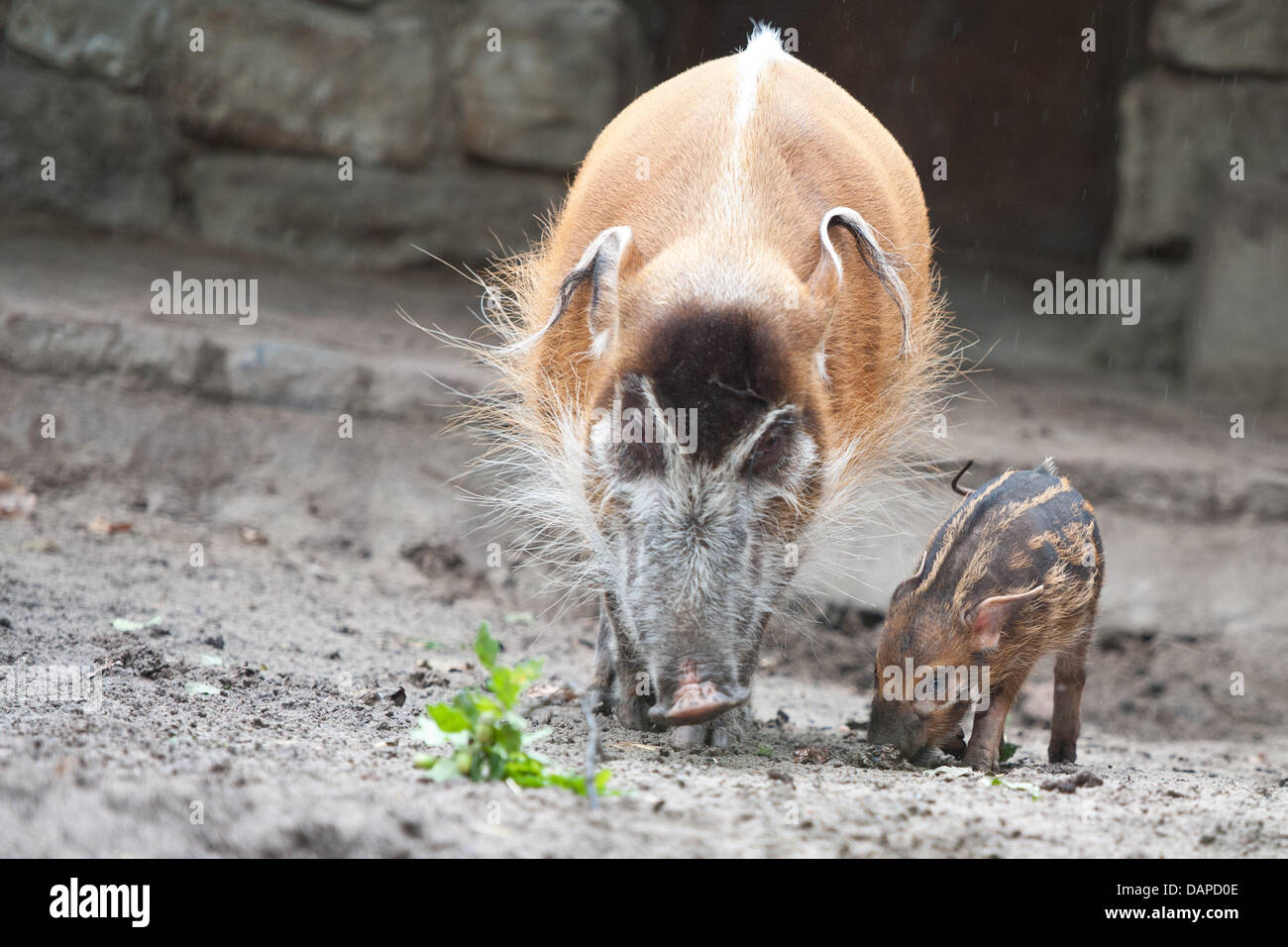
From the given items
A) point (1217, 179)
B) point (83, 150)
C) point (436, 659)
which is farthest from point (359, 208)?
point (1217, 179)

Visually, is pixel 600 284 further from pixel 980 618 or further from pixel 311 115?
pixel 311 115

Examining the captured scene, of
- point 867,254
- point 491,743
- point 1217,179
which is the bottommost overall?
point 491,743

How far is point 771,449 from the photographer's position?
3.35 meters

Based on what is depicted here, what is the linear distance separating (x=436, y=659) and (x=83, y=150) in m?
5.40

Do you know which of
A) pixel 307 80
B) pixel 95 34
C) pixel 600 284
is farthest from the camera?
pixel 307 80

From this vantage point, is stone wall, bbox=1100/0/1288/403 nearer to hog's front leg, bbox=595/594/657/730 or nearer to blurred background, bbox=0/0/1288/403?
blurred background, bbox=0/0/1288/403

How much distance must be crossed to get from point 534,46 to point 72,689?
6.37m

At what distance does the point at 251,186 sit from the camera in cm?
859

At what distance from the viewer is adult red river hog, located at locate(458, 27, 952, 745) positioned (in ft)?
10.7

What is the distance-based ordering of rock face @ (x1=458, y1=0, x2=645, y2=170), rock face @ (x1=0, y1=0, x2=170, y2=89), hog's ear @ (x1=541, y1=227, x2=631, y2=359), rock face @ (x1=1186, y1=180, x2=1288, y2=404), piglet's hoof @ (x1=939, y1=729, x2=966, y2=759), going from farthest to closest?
rock face @ (x1=458, y1=0, x2=645, y2=170) < rock face @ (x1=0, y1=0, x2=170, y2=89) < rock face @ (x1=1186, y1=180, x2=1288, y2=404) < piglet's hoof @ (x1=939, y1=729, x2=966, y2=759) < hog's ear @ (x1=541, y1=227, x2=631, y2=359)

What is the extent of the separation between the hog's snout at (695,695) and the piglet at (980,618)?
0.66 meters

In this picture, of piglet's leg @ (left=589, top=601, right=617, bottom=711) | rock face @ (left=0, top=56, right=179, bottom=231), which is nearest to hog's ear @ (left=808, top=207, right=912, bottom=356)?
piglet's leg @ (left=589, top=601, right=617, bottom=711)

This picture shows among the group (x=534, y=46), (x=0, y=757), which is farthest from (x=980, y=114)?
(x=0, y=757)

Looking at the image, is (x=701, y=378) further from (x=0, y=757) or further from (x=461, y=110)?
(x=461, y=110)
